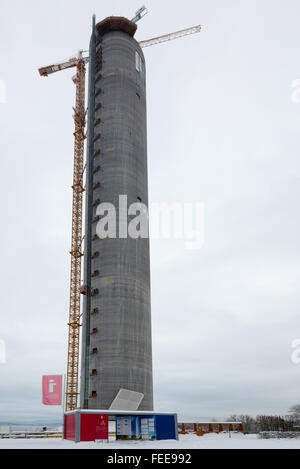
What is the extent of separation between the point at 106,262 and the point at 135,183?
13.4 metres

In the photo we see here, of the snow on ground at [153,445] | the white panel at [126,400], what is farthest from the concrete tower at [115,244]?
the snow on ground at [153,445]

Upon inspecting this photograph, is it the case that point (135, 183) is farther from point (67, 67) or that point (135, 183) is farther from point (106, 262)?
point (67, 67)

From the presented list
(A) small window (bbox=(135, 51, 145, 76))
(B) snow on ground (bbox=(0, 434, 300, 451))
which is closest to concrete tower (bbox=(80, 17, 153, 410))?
(A) small window (bbox=(135, 51, 145, 76))

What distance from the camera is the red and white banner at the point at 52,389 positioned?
159ft

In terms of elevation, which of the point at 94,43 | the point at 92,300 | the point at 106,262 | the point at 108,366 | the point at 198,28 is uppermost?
the point at 198,28

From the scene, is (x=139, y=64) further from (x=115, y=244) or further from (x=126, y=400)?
(x=126, y=400)

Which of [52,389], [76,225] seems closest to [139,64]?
[76,225]

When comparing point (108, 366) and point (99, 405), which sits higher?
point (108, 366)

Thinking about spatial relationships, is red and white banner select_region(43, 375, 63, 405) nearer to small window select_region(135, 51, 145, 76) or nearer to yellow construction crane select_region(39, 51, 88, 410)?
yellow construction crane select_region(39, 51, 88, 410)

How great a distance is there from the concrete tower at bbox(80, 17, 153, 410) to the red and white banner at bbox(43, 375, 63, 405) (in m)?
6.04

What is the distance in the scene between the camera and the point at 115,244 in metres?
59.2

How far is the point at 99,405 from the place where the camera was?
52125 millimetres

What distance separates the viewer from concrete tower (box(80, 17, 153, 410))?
5409 cm
